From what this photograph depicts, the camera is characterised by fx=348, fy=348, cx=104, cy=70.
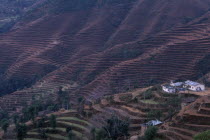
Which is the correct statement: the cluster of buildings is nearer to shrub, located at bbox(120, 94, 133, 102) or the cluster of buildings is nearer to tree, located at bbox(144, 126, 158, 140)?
shrub, located at bbox(120, 94, 133, 102)

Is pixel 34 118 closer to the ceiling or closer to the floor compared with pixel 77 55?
closer to the floor

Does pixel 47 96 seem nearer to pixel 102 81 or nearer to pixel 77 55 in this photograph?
pixel 102 81

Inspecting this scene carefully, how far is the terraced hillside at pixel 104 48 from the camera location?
166 feet

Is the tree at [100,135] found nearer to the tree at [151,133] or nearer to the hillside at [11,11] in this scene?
the tree at [151,133]

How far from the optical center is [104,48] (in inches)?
2768

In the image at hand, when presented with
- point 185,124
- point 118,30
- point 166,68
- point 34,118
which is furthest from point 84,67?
point 185,124

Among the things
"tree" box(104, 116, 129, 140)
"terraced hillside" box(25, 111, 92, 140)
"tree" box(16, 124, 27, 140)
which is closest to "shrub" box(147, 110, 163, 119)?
"tree" box(104, 116, 129, 140)

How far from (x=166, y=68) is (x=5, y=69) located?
3252cm

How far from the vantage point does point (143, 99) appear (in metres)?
32.8

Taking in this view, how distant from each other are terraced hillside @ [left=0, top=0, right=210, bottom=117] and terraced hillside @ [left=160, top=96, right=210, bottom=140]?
70.0 ft

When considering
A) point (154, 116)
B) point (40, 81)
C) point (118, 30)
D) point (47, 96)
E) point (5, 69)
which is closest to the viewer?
point (154, 116)

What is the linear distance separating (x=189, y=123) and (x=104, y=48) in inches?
1877

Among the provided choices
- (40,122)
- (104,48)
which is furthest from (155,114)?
(104,48)

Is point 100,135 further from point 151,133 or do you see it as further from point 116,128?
point 151,133
